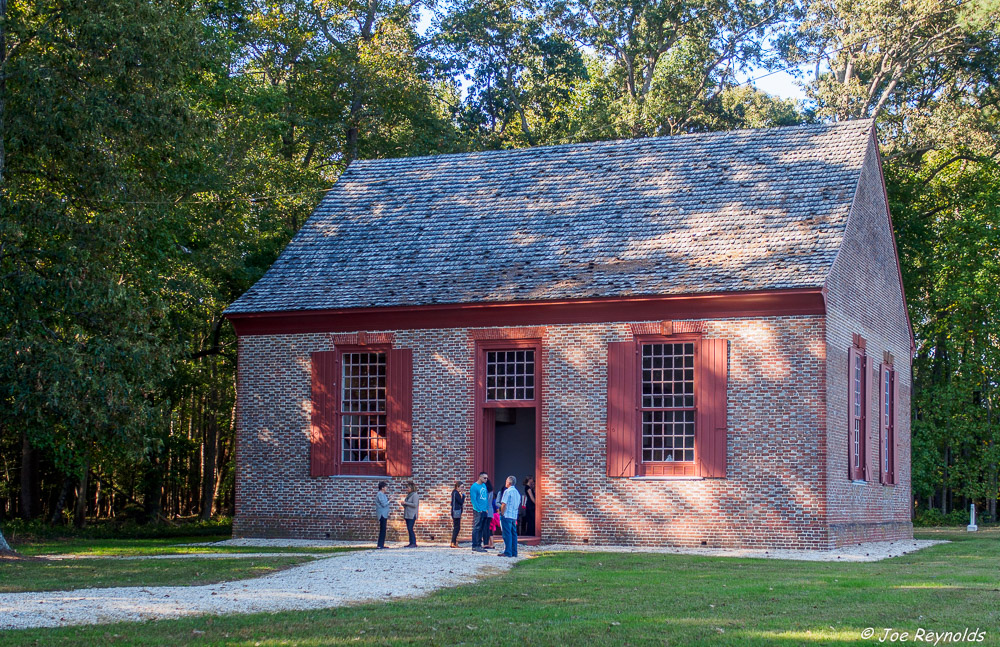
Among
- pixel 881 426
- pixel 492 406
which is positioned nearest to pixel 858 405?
pixel 881 426

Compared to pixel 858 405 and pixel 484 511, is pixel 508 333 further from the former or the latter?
pixel 858 405

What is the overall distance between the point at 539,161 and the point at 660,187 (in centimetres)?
360

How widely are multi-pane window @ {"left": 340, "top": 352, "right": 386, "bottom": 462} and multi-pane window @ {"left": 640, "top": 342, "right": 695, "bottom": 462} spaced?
5.69 meters

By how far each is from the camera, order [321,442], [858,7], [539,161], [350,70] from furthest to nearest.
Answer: [858,7] → [350,70] → [539,161] → [321,442]

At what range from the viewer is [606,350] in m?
23.3

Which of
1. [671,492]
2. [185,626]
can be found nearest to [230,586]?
[185,626]

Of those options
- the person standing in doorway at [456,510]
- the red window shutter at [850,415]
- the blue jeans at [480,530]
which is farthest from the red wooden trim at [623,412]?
the red window shutter at [850,415]

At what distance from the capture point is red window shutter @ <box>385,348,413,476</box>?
2462 centimetres

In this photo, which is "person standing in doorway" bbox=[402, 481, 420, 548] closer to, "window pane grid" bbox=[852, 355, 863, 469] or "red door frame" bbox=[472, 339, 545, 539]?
"red door frame" bbox=[472, 339, 545, 539]

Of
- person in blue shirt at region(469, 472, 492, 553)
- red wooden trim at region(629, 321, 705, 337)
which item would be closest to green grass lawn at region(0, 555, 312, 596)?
person in blue shirt at region(469, 472, 492, 553)

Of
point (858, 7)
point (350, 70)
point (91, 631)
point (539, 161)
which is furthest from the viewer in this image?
point (858, 7)

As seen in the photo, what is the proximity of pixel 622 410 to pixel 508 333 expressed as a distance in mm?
2826

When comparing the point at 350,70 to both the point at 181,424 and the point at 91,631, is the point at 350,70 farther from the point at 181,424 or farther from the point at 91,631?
the point at 91,631

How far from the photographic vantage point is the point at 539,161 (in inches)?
1125
